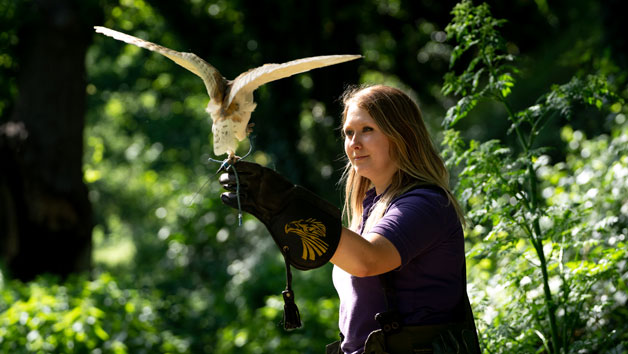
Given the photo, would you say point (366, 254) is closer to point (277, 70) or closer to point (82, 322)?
point (277, 70)

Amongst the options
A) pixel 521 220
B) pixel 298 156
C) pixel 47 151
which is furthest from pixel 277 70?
pixel 298 156

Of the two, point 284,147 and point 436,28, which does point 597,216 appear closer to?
point 284,147

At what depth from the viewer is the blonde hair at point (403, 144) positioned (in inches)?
79.1

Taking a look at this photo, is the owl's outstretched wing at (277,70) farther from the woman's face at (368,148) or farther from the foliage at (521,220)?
the foliage at (521,220)

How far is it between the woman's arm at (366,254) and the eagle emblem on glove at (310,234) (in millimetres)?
55

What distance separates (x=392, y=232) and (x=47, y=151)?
20.1 feet

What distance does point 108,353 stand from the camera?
4797 millimetres

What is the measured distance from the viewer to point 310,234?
1810mm

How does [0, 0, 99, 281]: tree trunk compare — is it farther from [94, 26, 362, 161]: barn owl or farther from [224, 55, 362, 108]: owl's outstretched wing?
[224, 55, 362, 108]: owl's outstretched wing

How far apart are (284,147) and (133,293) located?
323cm

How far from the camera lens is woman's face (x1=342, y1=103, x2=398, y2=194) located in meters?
2.04

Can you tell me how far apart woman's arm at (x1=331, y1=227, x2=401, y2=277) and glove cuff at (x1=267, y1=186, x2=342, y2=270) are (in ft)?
0.23

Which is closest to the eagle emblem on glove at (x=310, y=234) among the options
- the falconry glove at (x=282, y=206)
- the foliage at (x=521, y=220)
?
the falconry glove at (x=282, y=206)

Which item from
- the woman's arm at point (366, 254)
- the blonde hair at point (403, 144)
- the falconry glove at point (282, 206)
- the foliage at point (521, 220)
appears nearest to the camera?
the woman's arm at point (366, 254)
